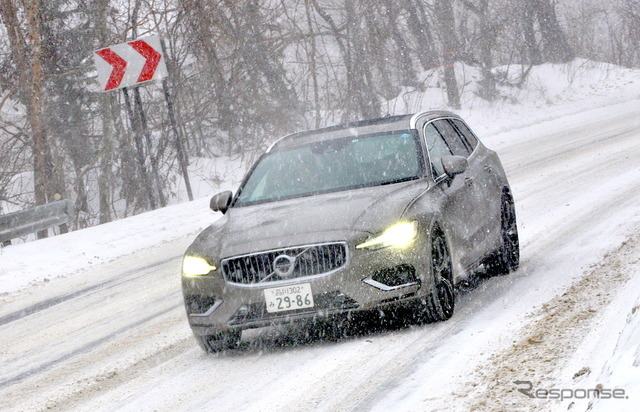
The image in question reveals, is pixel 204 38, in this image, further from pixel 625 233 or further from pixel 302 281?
pixel 302 281

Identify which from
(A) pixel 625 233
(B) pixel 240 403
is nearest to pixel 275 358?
(B) pixel 240 403

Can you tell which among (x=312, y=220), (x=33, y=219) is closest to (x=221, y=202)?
(x=312, y=220)

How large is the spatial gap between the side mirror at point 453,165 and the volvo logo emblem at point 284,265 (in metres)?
1.72

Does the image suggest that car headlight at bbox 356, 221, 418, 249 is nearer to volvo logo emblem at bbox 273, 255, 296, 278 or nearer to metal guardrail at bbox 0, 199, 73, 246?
volvo logo emblem at bbox 273, 255, 296, 278

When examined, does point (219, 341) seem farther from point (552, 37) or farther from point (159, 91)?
point (552, 37)

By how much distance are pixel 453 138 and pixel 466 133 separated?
625 mm

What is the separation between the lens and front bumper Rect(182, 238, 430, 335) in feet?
23.0

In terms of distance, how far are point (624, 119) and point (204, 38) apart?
35.5ft

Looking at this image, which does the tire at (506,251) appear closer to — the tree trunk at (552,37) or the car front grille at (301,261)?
the car front grille at (301,261)

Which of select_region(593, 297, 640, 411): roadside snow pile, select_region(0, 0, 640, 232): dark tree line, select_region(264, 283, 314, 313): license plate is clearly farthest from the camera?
select_region(0, 0, 640, 232): dark tree line

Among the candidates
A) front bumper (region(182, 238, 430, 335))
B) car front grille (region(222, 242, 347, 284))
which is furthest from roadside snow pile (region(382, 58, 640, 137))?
car front grille (region(222, 242, 347, 284))

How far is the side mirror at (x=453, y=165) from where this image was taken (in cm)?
814

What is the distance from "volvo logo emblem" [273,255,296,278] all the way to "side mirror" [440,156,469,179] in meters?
1.72

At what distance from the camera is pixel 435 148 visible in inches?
349
